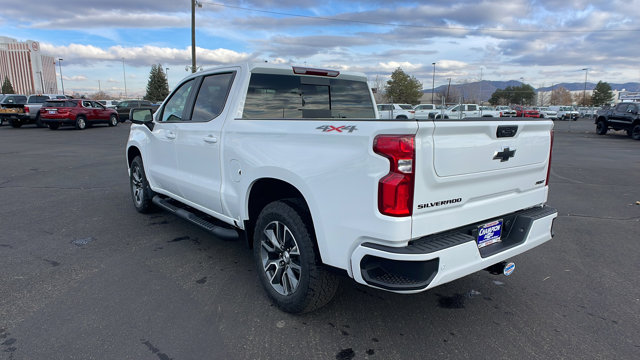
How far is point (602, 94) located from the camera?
90.3 m

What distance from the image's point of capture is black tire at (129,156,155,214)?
5707mm

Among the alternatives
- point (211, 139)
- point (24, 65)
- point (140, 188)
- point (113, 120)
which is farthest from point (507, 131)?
point (24, 65)

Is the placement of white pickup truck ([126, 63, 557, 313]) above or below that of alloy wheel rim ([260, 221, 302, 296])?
above

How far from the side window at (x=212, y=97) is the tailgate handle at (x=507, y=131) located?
241cm

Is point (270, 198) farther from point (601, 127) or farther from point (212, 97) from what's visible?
point (601, 127)

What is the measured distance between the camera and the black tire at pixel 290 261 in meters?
2.95

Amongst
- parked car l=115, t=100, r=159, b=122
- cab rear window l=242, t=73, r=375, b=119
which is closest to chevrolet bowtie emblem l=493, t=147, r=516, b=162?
cab rear window l=242, t=73, r=375, b=119

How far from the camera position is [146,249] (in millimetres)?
4664

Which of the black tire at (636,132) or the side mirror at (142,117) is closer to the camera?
the side mirror at (142,117)

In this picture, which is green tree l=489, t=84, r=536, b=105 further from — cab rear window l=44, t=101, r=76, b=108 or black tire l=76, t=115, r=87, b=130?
cab rear window l=44, t=101, r=76, b=108

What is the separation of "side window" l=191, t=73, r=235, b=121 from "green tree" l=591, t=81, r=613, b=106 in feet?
349

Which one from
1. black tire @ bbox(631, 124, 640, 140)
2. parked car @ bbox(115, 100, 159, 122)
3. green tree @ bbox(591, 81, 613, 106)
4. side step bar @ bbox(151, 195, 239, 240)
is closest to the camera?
side step bar @ bbox(151, 195, 239, 240)

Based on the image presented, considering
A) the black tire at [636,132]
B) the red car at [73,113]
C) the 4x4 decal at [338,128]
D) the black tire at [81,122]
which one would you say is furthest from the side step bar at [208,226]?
the black tire at [636,132]

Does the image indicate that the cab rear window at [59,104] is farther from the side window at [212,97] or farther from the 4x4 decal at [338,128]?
the 4x4 decal at [338,128]
